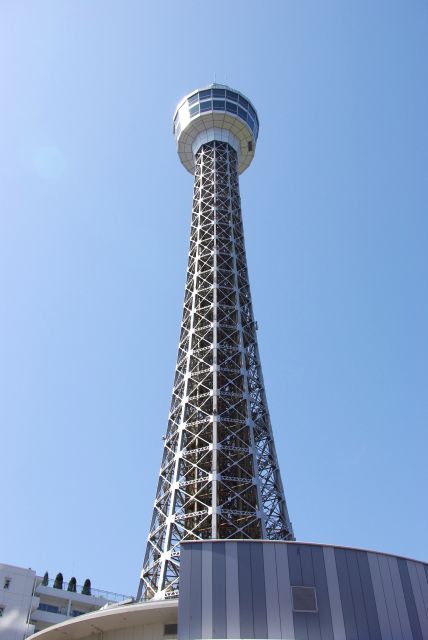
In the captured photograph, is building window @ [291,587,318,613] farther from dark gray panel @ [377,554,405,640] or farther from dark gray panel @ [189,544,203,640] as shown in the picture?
dark gray panel @ [189,544,203,640]

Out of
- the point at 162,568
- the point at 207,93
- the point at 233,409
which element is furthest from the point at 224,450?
the point at 207,93

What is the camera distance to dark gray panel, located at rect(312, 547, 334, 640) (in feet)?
61.5

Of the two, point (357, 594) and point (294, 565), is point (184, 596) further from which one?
point (357, 594)

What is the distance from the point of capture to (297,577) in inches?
770

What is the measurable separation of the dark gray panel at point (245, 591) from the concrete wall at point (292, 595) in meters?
0.03

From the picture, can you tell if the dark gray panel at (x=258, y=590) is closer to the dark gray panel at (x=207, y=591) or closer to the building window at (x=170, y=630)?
the dark gray panel at (x=207, y=591)

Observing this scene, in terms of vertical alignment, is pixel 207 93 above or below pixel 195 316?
above

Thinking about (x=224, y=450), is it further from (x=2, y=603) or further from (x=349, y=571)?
(x=2, y=603)

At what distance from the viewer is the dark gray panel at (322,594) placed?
61.5 feet

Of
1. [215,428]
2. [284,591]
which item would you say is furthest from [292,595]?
[215,428]

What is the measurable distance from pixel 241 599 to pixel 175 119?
2318 inches

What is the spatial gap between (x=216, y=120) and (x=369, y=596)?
53.5 meters

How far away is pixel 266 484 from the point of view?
40656 mm

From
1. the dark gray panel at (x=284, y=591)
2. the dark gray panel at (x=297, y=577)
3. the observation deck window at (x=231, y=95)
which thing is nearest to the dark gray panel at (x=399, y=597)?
the dark gray panel at (x=297, y=577)
